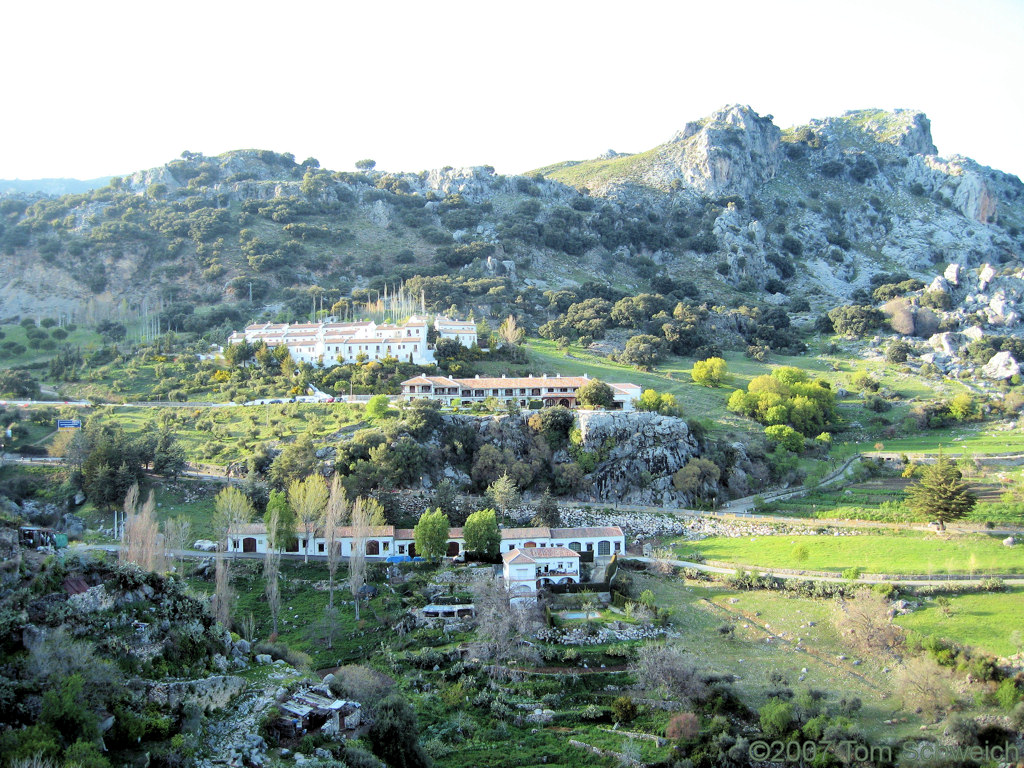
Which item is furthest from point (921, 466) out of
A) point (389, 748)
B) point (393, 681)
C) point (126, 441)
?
point (126, 441)

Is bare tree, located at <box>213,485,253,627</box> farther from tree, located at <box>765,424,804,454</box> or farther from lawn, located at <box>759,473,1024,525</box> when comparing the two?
tree, located at <box>765,424,804,454</box>

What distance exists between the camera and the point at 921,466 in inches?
1864

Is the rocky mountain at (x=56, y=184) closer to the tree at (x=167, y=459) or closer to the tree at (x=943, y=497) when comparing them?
the tree at (x=167, y=459)

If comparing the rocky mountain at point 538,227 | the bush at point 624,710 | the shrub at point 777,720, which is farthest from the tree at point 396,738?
the rocky mountain at point 538,227

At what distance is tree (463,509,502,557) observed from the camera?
3562 centimetres

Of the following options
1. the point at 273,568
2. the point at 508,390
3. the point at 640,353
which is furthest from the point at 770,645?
the point at 640,353

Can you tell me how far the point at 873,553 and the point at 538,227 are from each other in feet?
243

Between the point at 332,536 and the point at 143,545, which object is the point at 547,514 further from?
the point at 143,545

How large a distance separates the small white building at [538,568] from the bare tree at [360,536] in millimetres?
6231

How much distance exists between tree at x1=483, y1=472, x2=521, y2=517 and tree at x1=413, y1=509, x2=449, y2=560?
4999mm

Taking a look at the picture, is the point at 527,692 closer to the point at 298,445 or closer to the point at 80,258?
the point at 298,445

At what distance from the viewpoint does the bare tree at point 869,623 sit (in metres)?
27.2

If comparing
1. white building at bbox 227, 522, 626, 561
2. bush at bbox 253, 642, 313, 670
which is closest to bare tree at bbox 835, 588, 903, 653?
white building at bbox 227, 522, 626, 561

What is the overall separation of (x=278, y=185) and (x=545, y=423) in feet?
243
